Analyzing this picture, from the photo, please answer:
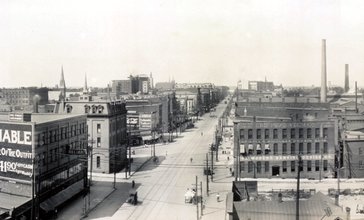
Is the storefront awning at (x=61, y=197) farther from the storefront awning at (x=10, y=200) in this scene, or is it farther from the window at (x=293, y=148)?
the window at (x=293, y=148)

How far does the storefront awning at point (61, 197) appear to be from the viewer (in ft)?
145

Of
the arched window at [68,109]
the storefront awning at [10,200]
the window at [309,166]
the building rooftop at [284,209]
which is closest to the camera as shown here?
the building rooftop at [284,209]

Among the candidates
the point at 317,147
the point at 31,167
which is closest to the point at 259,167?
the point at 317,147

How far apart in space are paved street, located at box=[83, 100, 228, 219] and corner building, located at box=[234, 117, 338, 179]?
6.85 metres

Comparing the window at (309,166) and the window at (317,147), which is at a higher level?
the window at (317,147)

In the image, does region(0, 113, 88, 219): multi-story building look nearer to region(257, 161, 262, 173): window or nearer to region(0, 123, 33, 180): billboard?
region(0, 123, 33, 180): billboard

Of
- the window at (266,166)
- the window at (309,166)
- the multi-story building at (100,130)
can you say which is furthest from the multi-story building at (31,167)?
the window at (309,166)

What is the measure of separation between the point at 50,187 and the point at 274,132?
32.2 m

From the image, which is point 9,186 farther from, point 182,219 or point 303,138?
point 303,138

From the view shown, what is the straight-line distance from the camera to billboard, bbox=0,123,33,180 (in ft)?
141

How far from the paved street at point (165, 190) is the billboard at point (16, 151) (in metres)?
8.29

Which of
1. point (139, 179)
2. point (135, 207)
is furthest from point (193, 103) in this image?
point (135, 207)

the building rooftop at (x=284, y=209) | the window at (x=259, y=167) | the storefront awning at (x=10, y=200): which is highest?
the building rooftop at (x=284, y=209)

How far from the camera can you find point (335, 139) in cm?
6234
